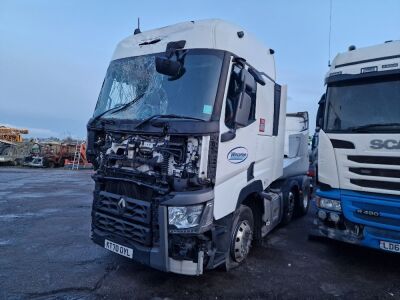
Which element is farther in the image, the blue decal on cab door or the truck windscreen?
the truck windscreen

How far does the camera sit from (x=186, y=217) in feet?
10.9

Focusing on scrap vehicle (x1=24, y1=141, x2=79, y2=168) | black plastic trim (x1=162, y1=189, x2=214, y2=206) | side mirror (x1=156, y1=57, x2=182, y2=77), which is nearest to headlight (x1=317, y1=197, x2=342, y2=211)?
black plastic trim (x1=162, y1=189, x2=214, y2=206)

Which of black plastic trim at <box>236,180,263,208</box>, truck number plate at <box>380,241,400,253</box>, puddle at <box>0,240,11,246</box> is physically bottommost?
puddle at <box>0,240,11,246</box>

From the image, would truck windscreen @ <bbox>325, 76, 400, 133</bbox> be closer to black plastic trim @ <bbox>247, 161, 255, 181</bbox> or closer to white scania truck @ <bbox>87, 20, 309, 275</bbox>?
white scania truck @ <bbox>87, 20, 309, 275</bbox>

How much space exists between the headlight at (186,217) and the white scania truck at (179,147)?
0.01 m

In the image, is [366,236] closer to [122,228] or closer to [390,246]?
[390,246]

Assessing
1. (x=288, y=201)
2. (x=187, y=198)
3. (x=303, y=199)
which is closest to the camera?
(x=187, y=198)

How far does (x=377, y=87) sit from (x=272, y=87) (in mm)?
1604

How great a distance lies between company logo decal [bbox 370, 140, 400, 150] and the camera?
3937mm

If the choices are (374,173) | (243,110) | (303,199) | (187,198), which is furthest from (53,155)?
(374,173)

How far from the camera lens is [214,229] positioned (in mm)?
3523

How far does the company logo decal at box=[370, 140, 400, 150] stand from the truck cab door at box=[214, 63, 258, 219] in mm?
1699

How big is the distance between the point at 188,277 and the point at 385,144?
10.4 feet

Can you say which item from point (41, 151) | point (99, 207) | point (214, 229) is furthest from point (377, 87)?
point (41, 151)
